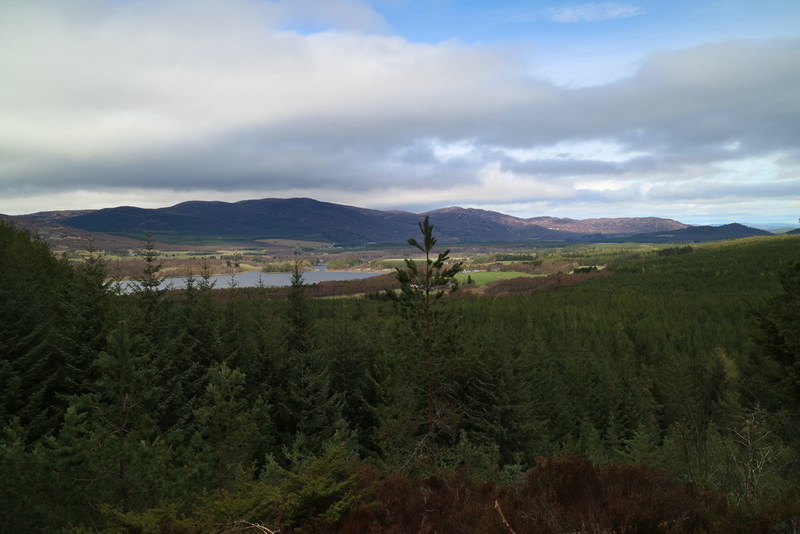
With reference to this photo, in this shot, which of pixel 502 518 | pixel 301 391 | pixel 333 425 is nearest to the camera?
pixel 502 518

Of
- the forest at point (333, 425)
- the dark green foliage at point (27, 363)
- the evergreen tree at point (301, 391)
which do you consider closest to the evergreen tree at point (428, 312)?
the forest at point (333, 425)

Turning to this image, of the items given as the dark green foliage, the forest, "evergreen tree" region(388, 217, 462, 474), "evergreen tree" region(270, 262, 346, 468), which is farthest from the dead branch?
the dark green foliage

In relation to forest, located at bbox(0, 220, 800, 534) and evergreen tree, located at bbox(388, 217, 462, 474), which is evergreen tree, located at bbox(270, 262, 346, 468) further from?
Answer: evergreen tree, located at bbox(388, 217, 462, 474)

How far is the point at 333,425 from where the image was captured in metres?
22.1

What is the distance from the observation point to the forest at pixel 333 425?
24.9ft

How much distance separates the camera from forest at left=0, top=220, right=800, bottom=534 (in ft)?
24.9

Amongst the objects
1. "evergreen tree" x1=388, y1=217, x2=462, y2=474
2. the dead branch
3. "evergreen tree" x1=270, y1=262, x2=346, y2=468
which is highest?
Result: "evergreen tree" x1=388, y1=217, x2=462, y2=474

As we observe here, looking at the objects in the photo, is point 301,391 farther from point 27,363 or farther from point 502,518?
point 502,518

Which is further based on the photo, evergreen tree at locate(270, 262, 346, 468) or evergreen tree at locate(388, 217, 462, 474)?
evergreen tree at locate(270, 262, 346, 468)

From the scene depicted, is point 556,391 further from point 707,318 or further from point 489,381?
point 707,318

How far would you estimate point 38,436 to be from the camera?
55.5ft

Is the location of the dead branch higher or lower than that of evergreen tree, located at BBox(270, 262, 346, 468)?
higher

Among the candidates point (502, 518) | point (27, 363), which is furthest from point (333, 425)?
point (502, 518)

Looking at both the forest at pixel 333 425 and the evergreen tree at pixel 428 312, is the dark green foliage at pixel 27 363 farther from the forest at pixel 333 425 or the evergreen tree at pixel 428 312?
the evergreen tree at pixel 428 312
